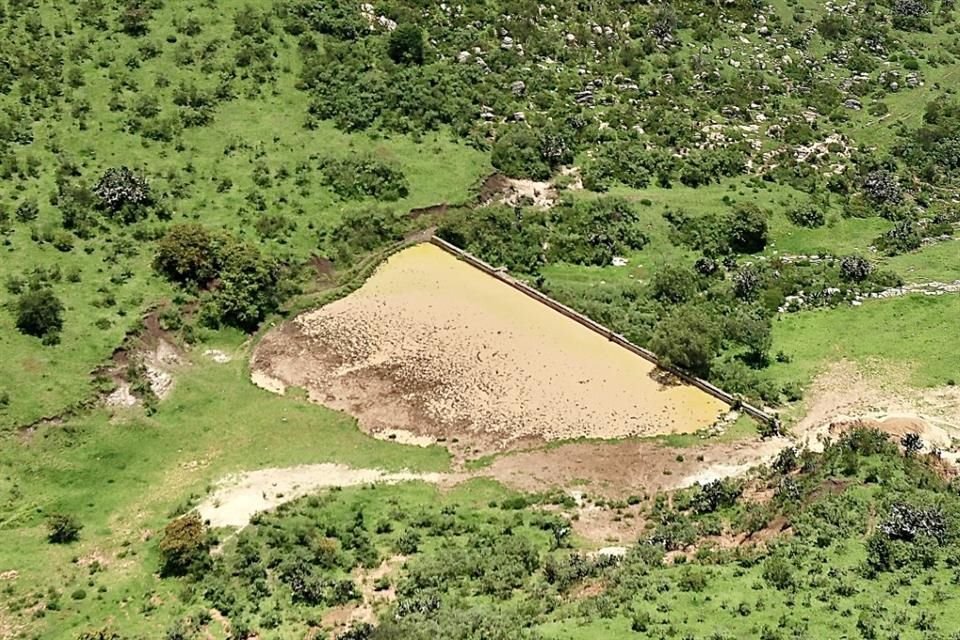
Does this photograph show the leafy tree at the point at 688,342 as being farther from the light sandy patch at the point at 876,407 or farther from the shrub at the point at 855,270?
the shrub at the point at 855,270

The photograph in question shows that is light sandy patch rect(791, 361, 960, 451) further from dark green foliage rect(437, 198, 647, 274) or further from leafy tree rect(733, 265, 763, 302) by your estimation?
dark green foliage rect(437, 198, 647, 274)

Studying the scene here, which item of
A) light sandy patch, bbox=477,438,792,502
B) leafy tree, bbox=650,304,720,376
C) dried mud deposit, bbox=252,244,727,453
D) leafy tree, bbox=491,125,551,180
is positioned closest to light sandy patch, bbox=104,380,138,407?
dried mud deposit, bbox=252,244,727,453

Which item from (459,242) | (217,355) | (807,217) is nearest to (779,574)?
(217,355)

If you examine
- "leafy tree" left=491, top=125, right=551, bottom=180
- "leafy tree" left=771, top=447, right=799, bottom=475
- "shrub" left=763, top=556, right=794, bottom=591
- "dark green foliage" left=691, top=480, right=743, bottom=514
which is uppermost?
"leafy tree" left=491, top=125, right=551, bottom=180

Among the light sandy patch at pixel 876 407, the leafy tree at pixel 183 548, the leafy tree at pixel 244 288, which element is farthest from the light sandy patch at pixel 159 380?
the light sandy patch at pixel 876 407

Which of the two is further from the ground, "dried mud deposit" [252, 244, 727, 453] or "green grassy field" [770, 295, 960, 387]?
"green grassy field" [770, 295, 960, 387]

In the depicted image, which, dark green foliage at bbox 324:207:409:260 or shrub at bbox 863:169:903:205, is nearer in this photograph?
dark green foliage at bbox 324:207:409:260
